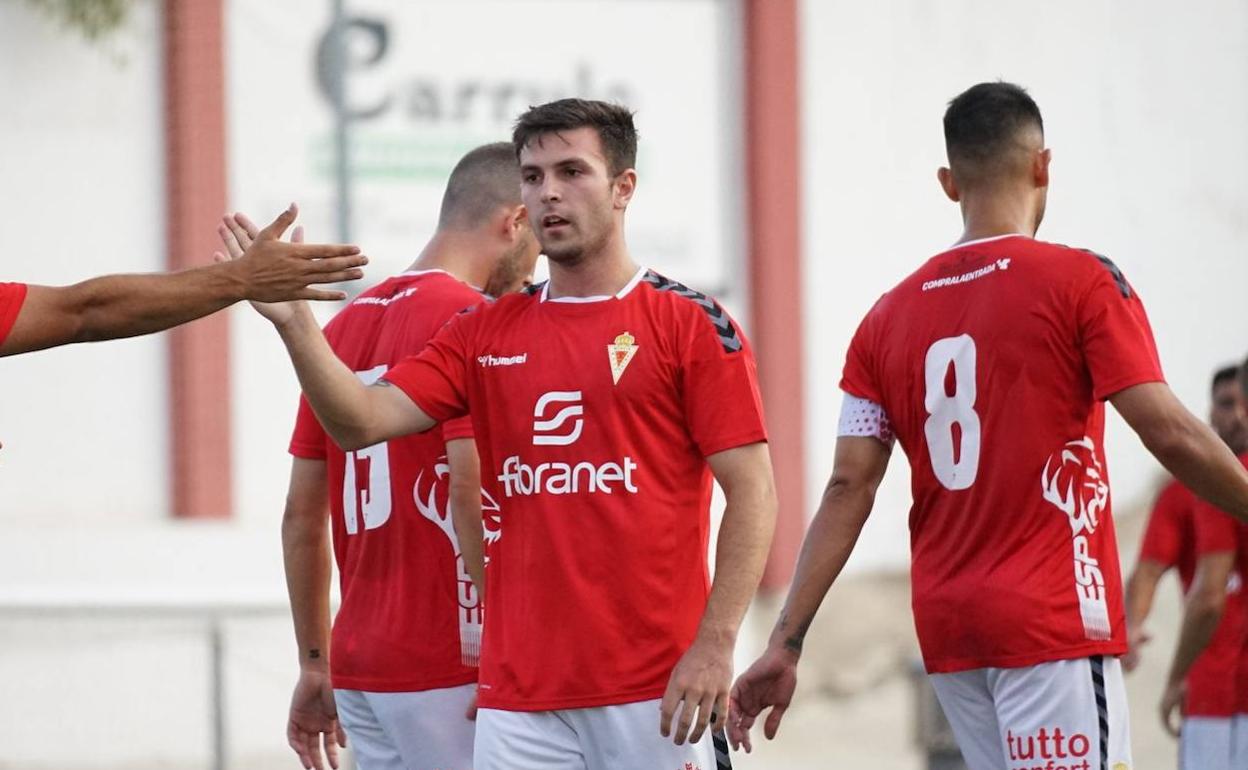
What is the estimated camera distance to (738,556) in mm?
4570

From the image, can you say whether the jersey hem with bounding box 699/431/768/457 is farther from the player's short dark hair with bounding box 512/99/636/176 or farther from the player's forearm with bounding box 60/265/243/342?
the player's forearm with bounding box 60/265/243/342

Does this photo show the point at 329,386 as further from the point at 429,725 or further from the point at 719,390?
the point at 429,725

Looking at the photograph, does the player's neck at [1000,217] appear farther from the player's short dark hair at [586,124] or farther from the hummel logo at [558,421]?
the hummel logo at [558,421]

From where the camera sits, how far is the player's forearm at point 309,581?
18.8ft

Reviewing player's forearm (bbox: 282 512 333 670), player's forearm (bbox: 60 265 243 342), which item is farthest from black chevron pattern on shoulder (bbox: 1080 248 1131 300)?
player's forearm (bbox: 282 512 333 670)

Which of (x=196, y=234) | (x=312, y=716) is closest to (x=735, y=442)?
(x=312, y=716)

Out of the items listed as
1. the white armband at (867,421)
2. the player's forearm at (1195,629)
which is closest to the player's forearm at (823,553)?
the white armband at (867,421)

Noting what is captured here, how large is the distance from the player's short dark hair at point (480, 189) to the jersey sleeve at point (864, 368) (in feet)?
3.83

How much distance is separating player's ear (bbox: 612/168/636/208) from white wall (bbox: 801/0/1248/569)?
13054mm

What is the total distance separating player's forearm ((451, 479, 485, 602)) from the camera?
16.9 feet

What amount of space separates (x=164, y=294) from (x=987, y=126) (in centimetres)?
209

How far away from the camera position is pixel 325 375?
178 inches

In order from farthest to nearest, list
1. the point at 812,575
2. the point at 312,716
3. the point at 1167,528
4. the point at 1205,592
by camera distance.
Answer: the point at 1167,528
the point at 1205,592
the point at 312,716
the point at 812,575

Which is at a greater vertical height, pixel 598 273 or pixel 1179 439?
pixel 598 273
